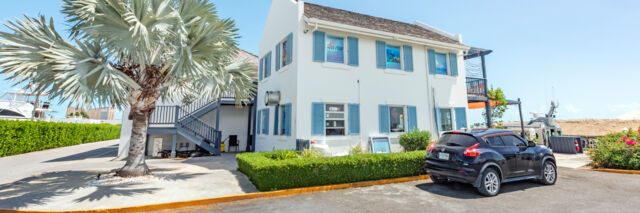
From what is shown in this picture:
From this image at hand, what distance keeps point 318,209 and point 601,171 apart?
10.4 metres

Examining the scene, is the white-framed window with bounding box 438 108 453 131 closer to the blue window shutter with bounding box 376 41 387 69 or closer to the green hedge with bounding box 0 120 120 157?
the blue window shutter with bounding box 376 41 387 69

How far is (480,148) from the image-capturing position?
5684 mm

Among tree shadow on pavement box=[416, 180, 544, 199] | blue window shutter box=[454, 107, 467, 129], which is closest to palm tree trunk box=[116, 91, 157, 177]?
tree shadow on pavement box=[416, 180, 544, 199]

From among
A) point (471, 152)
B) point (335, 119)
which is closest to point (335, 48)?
point (335, 119)

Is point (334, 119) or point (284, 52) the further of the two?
point (284, 52)

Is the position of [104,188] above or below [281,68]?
below

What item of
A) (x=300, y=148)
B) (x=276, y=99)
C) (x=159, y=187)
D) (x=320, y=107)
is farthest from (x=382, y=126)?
(x=159, y=187)

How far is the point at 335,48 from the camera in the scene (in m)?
10.4

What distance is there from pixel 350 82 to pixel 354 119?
5.17 ft

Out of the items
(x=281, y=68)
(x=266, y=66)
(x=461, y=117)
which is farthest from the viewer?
(x=266, y=66)

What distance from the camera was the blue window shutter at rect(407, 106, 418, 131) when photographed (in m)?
11.0

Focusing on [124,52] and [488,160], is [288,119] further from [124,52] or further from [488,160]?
[488,160]

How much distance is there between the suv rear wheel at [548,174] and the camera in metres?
6.56

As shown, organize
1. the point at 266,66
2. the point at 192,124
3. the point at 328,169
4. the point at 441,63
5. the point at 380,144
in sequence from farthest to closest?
the point at 192,124 → the point at 266,66 → the point at 441,63 → the point at 380,144 → the point at 328,169
